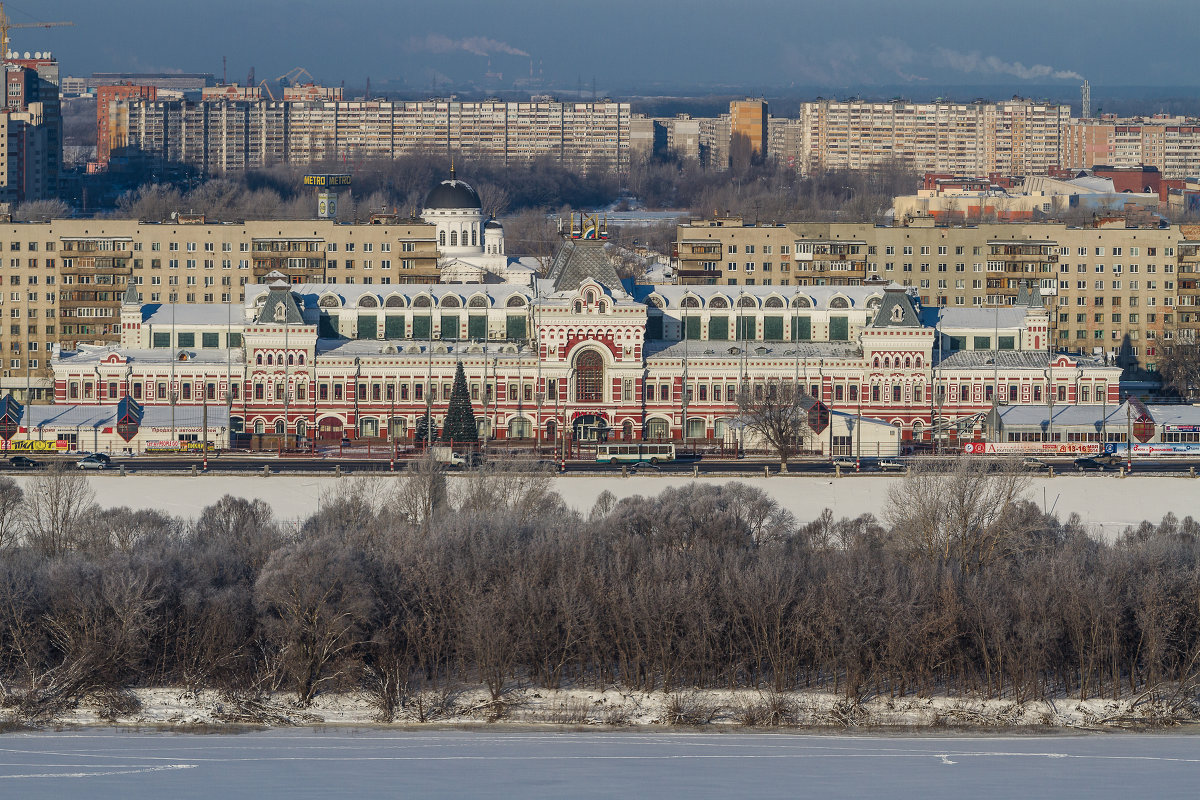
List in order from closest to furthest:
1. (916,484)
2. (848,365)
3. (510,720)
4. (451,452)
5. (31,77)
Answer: (510,720)
(916,484)
(451,452)
(848,365)
(31,77)

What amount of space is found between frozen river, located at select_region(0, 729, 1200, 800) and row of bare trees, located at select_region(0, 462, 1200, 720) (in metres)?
2.07

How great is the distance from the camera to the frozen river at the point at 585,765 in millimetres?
41375

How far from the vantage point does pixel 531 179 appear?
648ft

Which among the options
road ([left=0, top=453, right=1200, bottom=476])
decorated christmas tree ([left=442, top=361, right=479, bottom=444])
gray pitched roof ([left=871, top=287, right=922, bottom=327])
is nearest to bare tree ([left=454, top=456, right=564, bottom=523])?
road ([left=0, top=453, right=1200, bottom=476])

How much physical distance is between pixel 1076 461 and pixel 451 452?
1797 cm

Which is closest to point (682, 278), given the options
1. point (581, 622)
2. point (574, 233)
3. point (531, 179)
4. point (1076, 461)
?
point (574, 233)

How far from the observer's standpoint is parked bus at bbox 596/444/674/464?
2800 inches

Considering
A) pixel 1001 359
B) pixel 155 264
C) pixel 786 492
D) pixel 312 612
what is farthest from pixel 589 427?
pixel 155 264

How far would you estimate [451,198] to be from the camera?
10912 cm

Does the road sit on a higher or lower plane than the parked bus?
lower

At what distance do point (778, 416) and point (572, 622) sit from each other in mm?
24788

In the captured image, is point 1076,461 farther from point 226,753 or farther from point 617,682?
point 226,753

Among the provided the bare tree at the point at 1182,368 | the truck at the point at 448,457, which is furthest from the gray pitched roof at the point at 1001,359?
the truck at the point at 448,457

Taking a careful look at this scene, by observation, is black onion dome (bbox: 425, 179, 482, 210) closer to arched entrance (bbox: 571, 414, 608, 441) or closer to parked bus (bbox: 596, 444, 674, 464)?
arched entrance (bbox: 571, 414, 608, 441)
